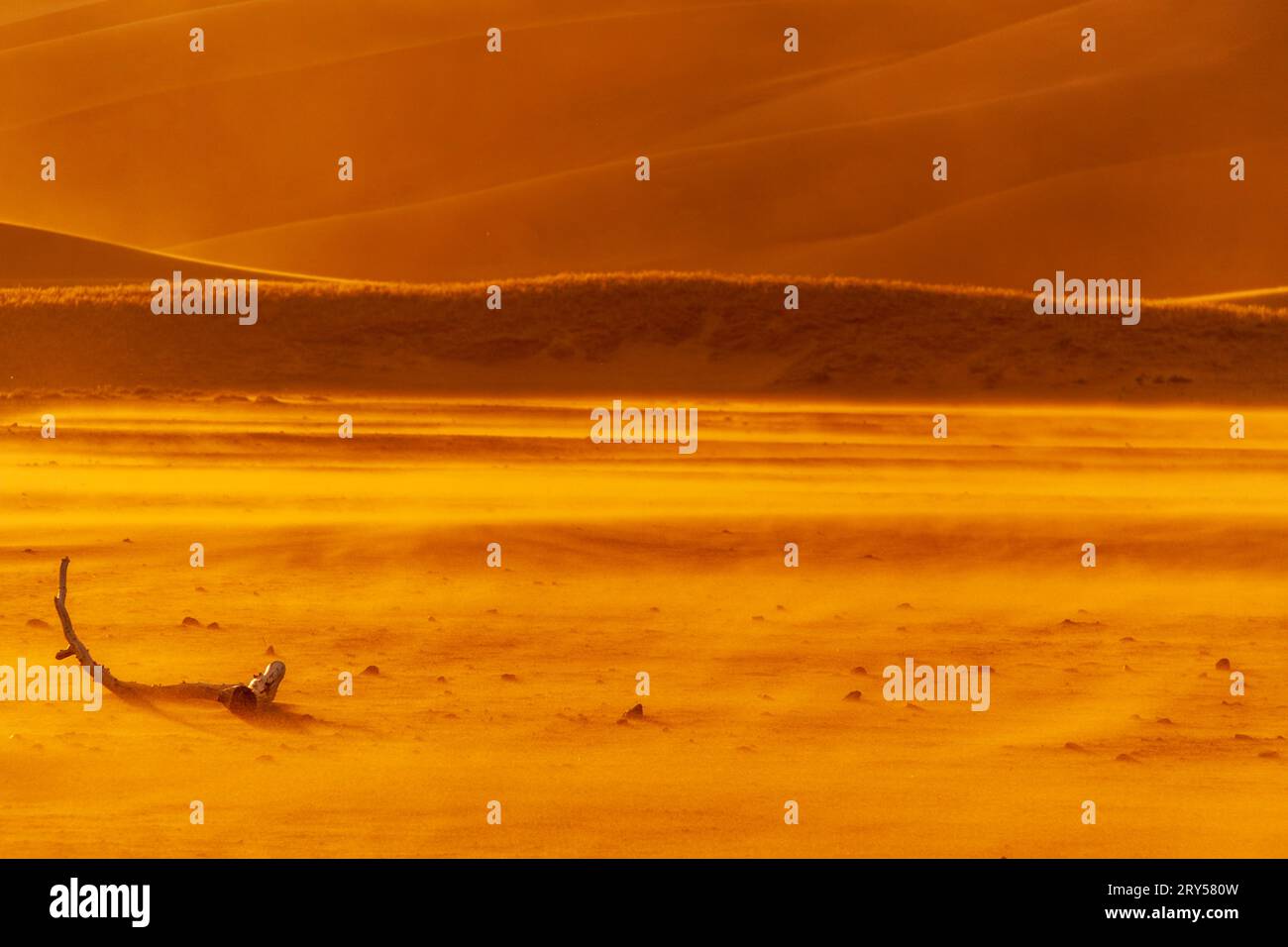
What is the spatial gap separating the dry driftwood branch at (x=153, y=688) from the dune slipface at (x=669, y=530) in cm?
2

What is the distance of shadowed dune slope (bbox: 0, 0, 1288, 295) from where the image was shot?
42656 millimetres

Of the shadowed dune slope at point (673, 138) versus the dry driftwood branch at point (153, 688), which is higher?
the shadowed dune slope at point (673, 138)

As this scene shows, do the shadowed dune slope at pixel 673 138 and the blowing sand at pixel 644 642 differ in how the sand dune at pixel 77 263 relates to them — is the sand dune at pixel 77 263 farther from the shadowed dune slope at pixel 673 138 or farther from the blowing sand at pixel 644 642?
the blowing sand at pixel 644 642

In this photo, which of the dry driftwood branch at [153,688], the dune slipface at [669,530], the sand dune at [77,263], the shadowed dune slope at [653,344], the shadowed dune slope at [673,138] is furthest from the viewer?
the shadowed dune slope at [673,138]

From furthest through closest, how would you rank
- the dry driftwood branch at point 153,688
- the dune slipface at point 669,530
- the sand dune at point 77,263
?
1. the sand dune at point 77,263
2. the dry driftwood branch at point 153,688
3. the dune slipface at point 669,530

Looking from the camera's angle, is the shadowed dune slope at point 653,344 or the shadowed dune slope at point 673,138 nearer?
the shadowed dune slope at point 653,344

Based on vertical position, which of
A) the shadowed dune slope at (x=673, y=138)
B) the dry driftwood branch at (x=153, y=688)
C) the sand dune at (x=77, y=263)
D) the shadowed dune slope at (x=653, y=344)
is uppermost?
the shadowed dune slope at (x=673, y=138)

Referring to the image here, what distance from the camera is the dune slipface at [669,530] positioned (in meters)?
6.14

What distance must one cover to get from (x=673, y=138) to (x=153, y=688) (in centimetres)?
4925

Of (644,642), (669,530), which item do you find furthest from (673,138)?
(644,642)

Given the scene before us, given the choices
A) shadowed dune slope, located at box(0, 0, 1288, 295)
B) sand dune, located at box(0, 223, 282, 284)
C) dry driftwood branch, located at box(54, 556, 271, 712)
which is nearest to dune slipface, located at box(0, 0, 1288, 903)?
dry driftwood branch, located at box(54, 556, 271, 712)

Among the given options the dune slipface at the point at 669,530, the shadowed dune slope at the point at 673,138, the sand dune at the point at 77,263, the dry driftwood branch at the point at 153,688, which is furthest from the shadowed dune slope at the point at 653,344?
the shadowed dune slope at the point at 673,138

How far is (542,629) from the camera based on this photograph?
889 cm

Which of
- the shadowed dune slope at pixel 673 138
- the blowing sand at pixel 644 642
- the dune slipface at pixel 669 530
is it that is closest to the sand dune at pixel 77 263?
the dune slipface at pixel 669 530
